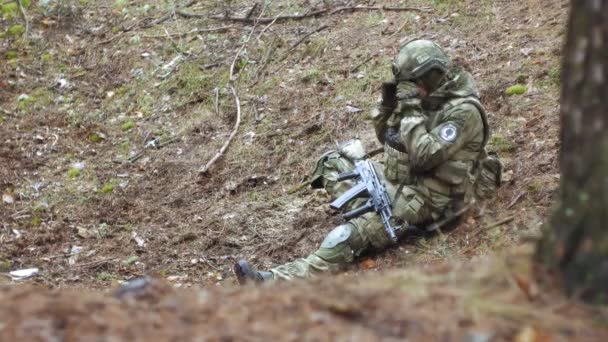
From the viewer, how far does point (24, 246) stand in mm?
6309

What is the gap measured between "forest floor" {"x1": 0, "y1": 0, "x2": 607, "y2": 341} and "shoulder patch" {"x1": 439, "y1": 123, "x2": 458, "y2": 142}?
52 centimetres

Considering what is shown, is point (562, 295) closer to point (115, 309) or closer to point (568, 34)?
point (568, 34)

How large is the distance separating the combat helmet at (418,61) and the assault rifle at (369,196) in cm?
73

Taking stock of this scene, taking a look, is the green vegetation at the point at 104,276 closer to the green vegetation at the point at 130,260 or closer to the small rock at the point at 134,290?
the green vegetation at the point at 130,260

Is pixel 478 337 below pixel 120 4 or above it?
above

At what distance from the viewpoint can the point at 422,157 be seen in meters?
5.25

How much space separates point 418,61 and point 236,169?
247 cm

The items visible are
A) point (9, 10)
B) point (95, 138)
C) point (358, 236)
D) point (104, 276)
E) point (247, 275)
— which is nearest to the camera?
point (247, 275)

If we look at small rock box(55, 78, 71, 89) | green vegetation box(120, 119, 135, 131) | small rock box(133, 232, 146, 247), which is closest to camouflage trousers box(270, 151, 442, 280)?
small rock box(133, 232, 146, 247)

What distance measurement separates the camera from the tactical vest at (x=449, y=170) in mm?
5363

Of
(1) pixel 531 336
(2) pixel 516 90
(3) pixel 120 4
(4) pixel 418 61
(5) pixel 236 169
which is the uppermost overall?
(1) pixel 531 336

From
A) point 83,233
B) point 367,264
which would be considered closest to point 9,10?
point 83,233

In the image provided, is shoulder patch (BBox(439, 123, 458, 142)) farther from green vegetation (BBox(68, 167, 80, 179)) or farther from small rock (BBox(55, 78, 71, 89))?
small rock (BBox(55, 78, 71, 89))

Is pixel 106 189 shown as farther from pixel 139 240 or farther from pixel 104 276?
pixel 104 276
